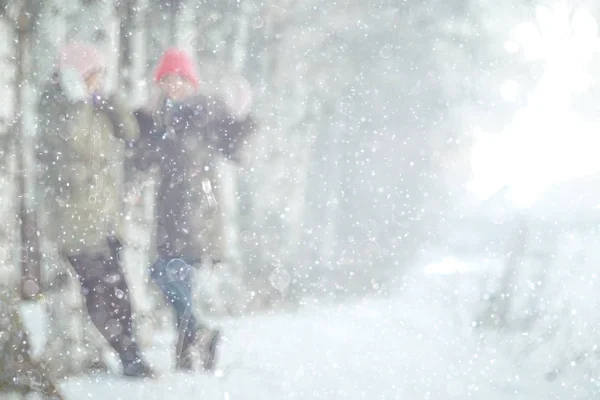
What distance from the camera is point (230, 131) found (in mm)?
4082

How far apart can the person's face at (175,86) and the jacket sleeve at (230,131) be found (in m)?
0.18

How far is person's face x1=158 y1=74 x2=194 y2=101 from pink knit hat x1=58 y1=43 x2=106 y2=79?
1.17 ft

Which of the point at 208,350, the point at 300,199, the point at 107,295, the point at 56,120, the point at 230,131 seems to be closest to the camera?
the point at 56,120

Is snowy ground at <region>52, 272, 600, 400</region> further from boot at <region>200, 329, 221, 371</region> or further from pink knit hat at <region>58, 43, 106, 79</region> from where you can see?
pink knit hat at <region>58, 43, 106, 79</region>

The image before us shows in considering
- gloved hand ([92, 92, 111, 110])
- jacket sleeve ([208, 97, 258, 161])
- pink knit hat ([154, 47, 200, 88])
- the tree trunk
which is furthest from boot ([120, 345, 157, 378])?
pink knit hat ([154, 47, 200, 88])

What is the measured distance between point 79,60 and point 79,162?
54 centimetres

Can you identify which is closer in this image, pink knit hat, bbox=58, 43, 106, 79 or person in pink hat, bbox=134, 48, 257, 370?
pink knit hat, bbox=58, 43, 106, 79

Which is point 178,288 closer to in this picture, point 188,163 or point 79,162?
point 188,163

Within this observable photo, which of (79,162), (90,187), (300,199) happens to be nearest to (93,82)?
(79,162)

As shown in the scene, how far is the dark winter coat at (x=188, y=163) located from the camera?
3900 millimetres

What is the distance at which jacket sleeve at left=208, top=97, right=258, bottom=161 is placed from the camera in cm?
401

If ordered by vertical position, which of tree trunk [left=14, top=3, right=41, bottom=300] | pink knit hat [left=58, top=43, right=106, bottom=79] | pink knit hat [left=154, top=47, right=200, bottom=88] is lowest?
tree trunk [left=14, top=3, right=41, bottom=300]

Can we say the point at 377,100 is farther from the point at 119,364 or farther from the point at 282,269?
the point at 119,364

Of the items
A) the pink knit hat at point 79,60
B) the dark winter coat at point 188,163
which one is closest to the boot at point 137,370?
the dark winter coat at point 188,163
